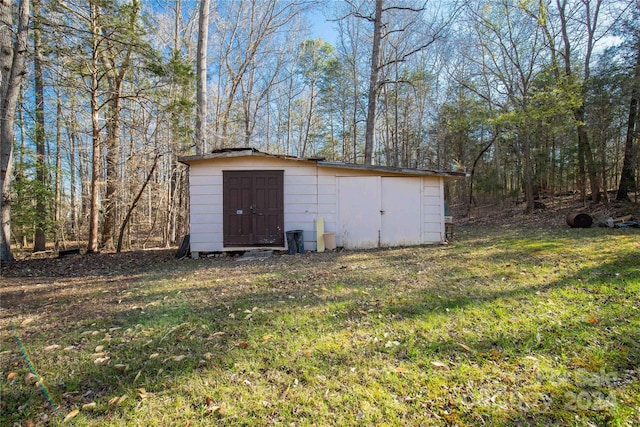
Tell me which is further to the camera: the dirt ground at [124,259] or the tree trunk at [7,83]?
the dirt ground at [124,259]

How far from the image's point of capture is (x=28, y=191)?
8688 millimetres

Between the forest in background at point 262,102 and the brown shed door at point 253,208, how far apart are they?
2181mm

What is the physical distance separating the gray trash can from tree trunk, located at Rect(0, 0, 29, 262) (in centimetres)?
523

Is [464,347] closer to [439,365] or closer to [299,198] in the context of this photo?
[439,365]

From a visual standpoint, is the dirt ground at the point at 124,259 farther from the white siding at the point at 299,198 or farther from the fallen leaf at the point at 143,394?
the fallen leaf at the point at 143,394

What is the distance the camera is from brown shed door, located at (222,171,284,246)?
24.8ft

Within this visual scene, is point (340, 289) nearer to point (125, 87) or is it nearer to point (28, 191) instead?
point (125, 87)

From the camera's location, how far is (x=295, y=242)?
7.54 metres

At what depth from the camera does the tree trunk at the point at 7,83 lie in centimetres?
495

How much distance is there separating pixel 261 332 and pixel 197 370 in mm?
→ 705

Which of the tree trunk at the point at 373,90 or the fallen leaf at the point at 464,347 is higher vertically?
the tree trunk at the point at 373,90

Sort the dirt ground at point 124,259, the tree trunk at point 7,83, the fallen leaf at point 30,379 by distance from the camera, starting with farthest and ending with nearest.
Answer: the dirt ground at point 124,259
the tree trunk at point 7,83
the fallen leaf at point 30,379

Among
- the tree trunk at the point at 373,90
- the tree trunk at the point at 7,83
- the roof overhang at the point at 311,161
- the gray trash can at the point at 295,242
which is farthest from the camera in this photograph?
the tree trunk at the point at 373,90

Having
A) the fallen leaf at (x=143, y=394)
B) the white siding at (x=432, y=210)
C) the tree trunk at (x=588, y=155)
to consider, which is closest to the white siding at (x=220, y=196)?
the white siding at (x=432, y=210)
